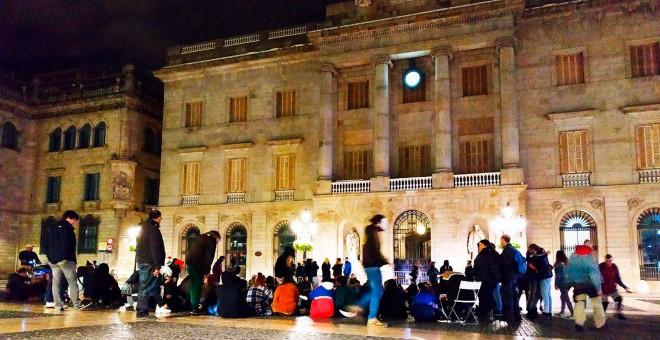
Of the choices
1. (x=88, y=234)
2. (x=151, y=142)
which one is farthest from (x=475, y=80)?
(x=88, y=234)

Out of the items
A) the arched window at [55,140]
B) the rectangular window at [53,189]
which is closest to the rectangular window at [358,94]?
the rectangular window at [53,189]

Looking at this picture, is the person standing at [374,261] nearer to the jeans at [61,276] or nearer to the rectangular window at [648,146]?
the jeans at [61,276]

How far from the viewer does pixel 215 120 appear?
34.9 m

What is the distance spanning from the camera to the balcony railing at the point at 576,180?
26797 mm

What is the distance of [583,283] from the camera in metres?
11.4

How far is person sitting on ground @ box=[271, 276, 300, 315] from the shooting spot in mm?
13528

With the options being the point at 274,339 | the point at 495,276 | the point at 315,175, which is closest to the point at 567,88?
the point at 315,175

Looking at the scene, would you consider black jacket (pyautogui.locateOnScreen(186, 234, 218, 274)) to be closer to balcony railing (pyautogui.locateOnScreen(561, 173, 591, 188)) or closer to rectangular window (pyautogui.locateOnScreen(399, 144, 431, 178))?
rectangular window (pyautogui.locateOnScreen(399, 144, 431, 178))

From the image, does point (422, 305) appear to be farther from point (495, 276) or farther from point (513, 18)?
point (513, 18)

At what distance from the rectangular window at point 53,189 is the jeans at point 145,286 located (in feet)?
102

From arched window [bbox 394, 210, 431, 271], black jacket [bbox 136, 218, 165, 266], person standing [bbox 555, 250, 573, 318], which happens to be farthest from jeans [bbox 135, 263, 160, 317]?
arched window [bbox 394, 210, 431, 271]

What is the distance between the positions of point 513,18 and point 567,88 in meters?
4.19

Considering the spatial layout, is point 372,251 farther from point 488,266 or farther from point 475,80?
point 475,80

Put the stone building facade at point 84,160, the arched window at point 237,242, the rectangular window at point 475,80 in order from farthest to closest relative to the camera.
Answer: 1. the stone building facade at point 84,160
2. the arched window at point 237,242
3. the rectangular window at point 475,80
